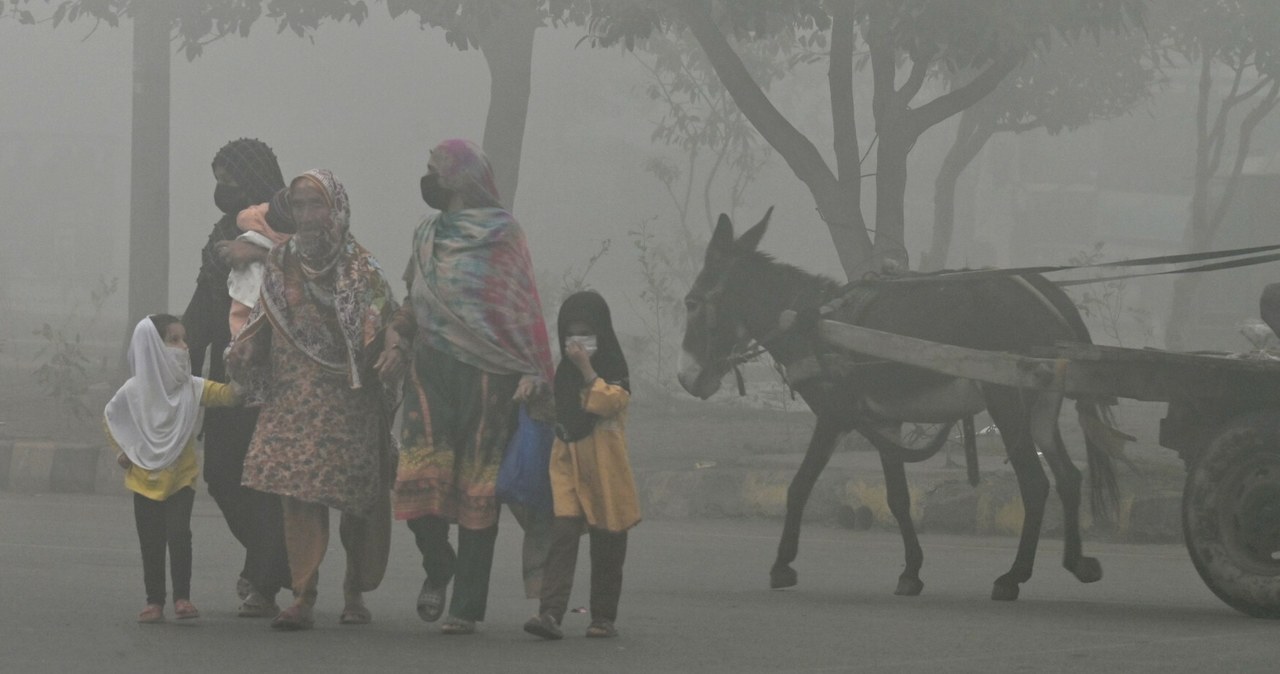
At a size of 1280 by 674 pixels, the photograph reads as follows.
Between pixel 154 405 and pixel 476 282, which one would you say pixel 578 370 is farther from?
pixel 154 405

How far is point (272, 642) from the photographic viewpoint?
6.83 m

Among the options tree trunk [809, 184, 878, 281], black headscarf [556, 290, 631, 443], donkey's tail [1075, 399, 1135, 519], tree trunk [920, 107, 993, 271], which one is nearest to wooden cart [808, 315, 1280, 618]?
donkey's tail [1075, 399, 1135, 519]

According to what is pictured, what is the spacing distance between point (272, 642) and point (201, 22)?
1368 centimetres

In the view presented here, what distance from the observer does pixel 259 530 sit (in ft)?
24.6

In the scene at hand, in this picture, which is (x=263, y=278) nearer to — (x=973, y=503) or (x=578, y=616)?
(x=578, y=616)

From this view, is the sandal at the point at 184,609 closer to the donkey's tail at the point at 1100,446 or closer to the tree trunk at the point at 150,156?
the donkey's tail at the point at 1100,446

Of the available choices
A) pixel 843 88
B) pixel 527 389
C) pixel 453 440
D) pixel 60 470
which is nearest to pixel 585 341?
pixel 527 389

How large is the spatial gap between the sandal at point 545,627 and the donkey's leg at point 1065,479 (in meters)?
2.66

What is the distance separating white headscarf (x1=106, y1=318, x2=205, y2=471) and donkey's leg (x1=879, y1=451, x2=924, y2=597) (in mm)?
3199

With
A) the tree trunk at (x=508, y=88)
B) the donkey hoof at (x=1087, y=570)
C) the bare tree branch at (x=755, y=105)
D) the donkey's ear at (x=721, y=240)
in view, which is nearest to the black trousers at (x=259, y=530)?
the donkey's ear at (x=721, y=240)

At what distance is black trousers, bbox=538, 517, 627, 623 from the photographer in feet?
22.6

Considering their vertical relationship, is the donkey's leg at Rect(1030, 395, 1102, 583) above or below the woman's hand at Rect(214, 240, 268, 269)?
below

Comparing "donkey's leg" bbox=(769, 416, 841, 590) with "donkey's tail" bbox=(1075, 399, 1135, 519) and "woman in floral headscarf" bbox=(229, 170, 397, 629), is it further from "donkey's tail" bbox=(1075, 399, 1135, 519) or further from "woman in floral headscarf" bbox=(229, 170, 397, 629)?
"woman in floral headscarf" bbox=(229, 170, 397, 629)

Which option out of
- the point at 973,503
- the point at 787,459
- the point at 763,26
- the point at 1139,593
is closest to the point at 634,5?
the point at 763,26
